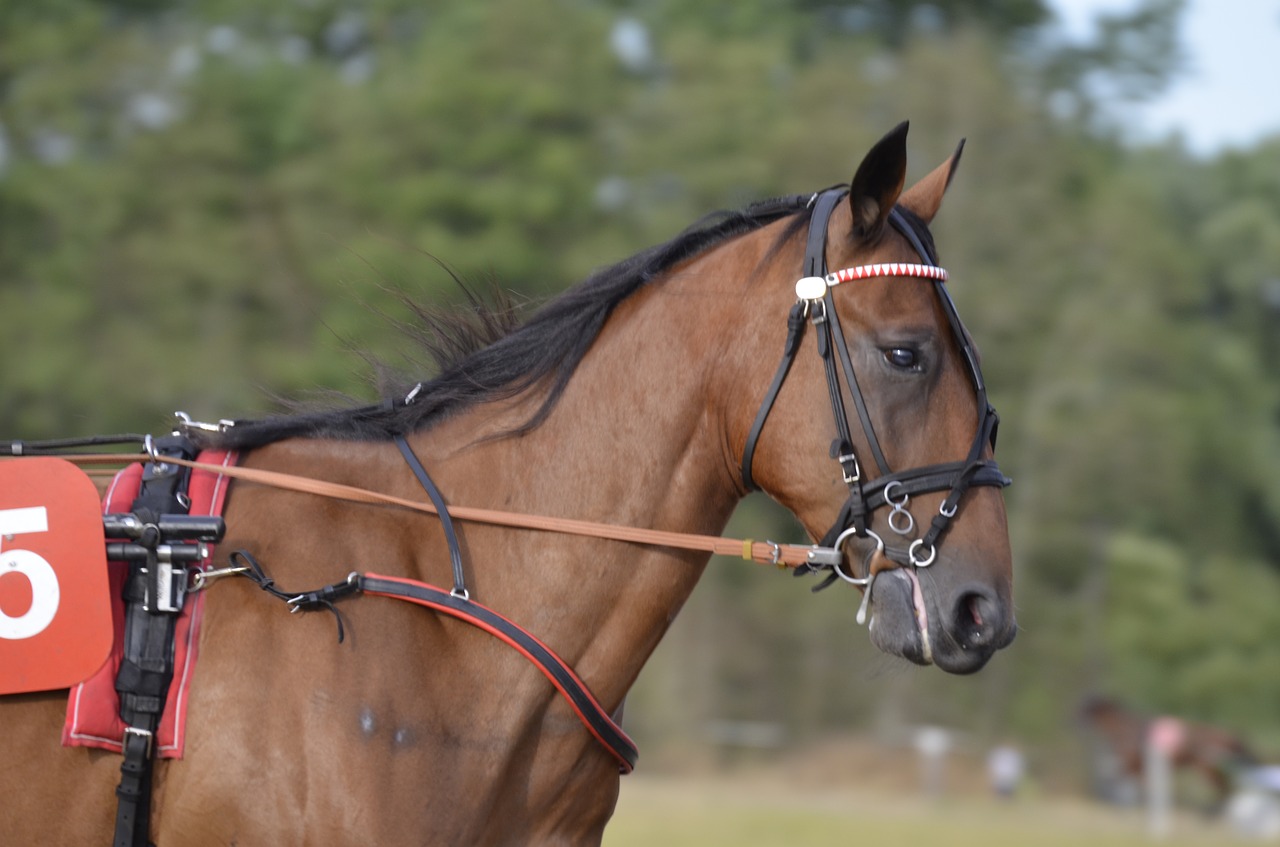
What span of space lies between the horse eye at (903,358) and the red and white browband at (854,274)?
188 millimetres

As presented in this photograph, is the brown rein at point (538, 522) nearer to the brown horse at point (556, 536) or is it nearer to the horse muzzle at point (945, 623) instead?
the brown horse at point (556, 536)

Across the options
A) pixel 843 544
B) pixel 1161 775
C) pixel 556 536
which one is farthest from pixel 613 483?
pixel 1161 775

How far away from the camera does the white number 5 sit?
123 inches

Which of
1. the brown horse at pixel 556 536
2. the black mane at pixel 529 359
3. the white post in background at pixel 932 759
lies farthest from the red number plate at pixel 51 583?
the white post in background at pixel 932 759

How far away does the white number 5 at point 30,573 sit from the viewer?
123 inches

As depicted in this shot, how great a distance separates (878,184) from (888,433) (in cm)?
60

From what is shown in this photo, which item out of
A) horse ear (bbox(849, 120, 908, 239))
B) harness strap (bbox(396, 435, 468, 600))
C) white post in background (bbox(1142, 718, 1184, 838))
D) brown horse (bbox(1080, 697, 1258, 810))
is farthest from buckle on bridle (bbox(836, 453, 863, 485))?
brown horse (bbox(1080, 697, 1258, 810))

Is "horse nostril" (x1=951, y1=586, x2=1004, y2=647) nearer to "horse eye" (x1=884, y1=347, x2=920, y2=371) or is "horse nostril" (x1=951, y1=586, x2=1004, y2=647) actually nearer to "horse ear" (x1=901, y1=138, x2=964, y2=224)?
"horse eye" (x1=884, y1=347, x2=920, y2=371)

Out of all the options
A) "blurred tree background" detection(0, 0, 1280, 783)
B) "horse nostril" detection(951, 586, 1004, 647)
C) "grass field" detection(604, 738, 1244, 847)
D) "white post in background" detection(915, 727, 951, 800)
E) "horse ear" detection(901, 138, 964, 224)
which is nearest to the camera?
"horse nostril" detection(951, 586, 1004, 647)

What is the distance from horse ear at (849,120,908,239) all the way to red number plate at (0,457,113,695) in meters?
1.96

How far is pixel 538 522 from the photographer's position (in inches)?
129

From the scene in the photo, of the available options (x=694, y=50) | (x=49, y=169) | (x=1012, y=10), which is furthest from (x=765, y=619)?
(x=1012, y=10)

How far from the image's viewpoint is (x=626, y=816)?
11758 mm

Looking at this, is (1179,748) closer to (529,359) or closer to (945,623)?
(945,623)
